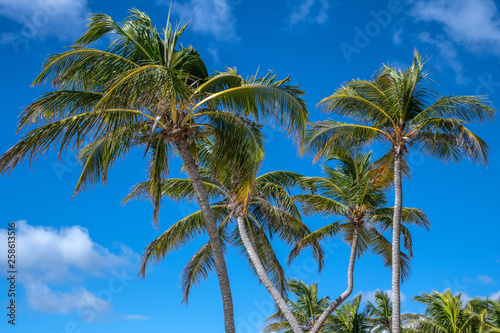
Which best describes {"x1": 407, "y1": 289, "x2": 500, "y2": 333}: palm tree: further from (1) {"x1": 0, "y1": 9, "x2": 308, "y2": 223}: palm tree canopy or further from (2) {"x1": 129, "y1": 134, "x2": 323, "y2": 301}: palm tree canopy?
(1) {"x1": 0, "y1": 9, "x2": 308, "y2": 223}: palm tree canopy

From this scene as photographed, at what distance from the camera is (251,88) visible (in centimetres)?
1210

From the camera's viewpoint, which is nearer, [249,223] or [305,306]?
[249,223]

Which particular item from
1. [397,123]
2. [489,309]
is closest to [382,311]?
[489,309]

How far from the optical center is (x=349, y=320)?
26156 millimetres

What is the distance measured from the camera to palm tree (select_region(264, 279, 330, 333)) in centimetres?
2653

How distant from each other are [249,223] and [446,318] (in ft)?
36.9

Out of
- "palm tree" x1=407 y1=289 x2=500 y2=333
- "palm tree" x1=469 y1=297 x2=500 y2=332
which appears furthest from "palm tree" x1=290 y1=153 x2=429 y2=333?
"palm tree" x1=469 y1=297 x2=500 y2=332

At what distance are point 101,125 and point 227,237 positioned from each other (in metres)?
9.27

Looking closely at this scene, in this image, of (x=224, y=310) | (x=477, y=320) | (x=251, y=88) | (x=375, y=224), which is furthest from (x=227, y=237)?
(x=477, y=320)

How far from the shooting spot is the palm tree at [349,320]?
26.1m

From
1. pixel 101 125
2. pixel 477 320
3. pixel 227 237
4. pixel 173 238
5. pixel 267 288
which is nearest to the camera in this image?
pixel 101 125

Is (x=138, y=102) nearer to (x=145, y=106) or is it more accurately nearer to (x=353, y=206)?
(x=145, y=106)

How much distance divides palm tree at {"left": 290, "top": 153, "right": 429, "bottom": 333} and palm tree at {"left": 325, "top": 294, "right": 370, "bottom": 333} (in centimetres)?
643

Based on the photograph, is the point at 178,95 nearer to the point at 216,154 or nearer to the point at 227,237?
the point at 216,154
